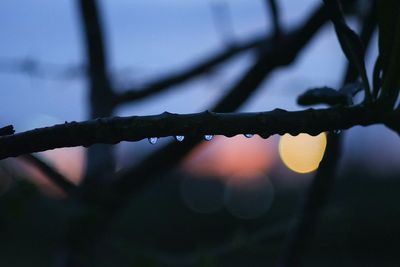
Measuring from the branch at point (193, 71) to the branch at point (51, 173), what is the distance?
1.61 feet

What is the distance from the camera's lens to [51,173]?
84 cm

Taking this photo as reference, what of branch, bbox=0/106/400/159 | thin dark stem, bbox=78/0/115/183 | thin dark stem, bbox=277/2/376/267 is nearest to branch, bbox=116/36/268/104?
thin dark stem, bbox=78/0/115/183

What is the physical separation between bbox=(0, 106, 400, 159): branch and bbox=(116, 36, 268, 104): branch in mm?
979

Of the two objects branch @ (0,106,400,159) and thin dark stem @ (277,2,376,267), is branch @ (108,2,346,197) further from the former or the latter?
branch @ (0,106,400,159)

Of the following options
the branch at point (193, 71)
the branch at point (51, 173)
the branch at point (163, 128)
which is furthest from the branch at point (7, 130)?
the branch at point (193, 71)

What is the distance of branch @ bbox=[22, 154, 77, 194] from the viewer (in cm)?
80

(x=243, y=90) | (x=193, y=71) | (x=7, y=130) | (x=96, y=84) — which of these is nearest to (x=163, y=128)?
(x=7, y=130)

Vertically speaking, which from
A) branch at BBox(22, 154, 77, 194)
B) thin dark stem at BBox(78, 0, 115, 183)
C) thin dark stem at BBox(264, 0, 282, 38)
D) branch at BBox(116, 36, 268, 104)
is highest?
branch at BBox(116, 36, 268, 104)

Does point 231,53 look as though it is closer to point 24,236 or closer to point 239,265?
point 24,236

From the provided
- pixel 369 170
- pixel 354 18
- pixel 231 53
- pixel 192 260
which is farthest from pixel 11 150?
pixel 369 170

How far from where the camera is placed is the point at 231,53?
4.81 ft

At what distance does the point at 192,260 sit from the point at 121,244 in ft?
0.38

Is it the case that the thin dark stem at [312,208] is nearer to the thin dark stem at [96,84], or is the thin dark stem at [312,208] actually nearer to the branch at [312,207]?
the branch at [312,207]

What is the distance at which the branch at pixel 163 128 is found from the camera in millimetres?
349
